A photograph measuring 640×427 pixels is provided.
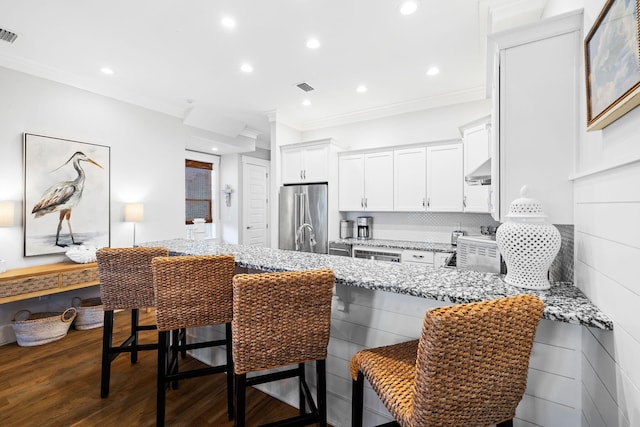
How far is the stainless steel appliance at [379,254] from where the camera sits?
3.72 meters

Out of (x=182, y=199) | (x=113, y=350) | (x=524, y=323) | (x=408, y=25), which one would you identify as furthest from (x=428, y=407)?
(x=182, y=199)

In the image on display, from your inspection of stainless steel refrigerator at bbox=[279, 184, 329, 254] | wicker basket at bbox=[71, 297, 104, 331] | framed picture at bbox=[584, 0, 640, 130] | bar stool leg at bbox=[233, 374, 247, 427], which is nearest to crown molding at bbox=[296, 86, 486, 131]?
stainless steel refrigerator at bbox=[279, 184, 329, 254]

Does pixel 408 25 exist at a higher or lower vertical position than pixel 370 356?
higher

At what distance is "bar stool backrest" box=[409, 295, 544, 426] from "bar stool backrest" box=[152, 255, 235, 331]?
3.70ft

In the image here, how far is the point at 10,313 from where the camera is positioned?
2.89 m

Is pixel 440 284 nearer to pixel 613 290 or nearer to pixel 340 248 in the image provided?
pixel 613 290

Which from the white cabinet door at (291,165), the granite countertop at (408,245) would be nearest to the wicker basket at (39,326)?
the white cabinet door at (291,165)

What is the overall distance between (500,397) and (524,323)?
0.23 meters

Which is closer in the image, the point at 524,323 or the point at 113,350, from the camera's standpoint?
the point at 524,323

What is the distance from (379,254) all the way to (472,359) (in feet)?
10.2

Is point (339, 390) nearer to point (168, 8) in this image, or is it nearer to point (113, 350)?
point (113, 350)

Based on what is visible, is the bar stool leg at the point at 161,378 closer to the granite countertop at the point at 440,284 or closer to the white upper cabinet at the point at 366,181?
the granite countertop at the point at 440,284

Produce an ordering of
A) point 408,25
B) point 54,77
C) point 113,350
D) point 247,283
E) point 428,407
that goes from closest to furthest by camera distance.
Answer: point 428,407 < point 247,283 < point 113,350 < point 408,25 < point 54,77

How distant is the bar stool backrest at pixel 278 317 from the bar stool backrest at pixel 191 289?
446 mm
